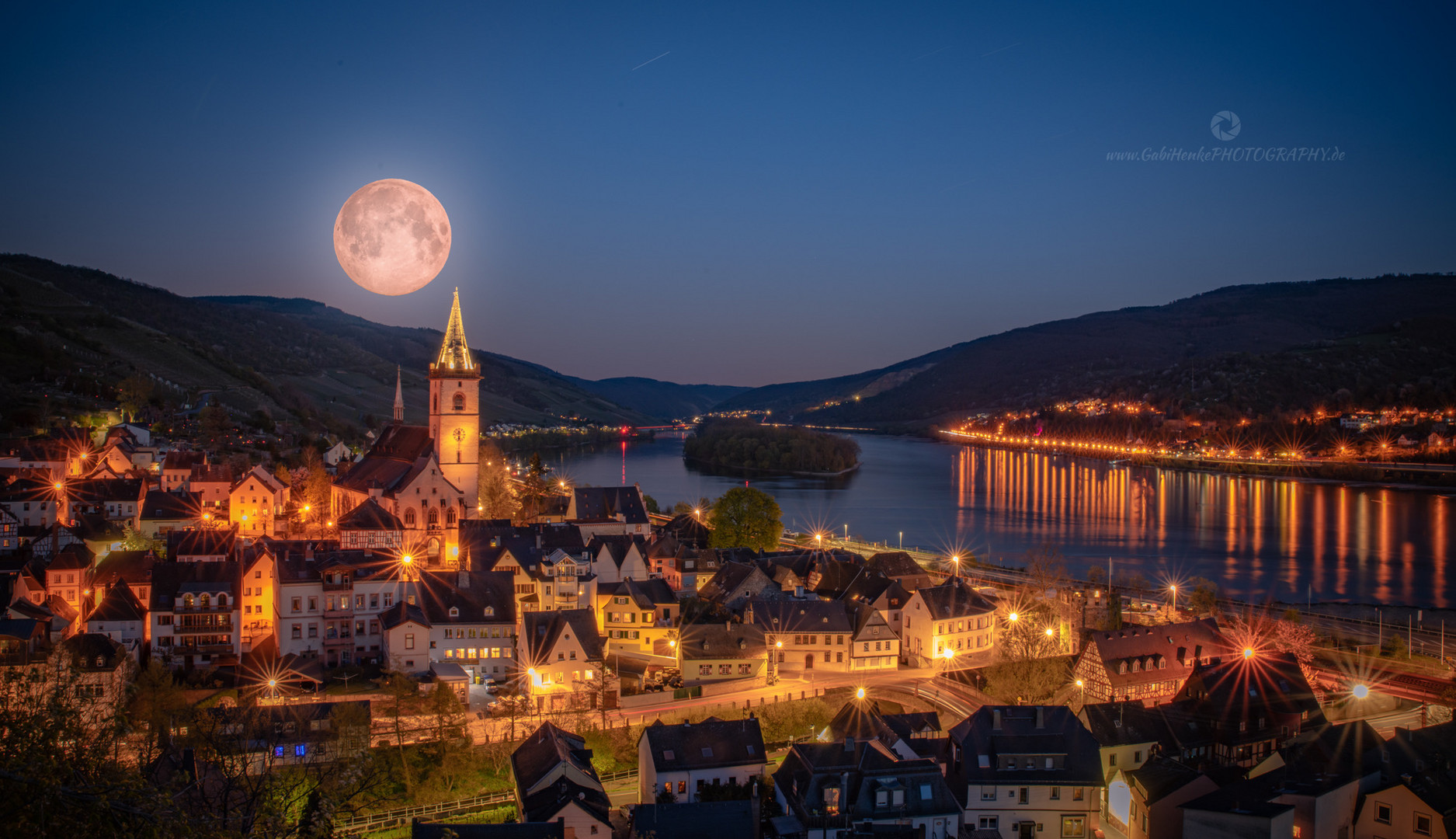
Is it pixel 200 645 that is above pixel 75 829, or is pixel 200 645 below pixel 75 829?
below

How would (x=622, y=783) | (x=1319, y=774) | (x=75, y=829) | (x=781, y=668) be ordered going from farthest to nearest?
1. (x=781, y=668)
2. (x=622, y=783)
3. (x=1319, y=774)
4. (x=75, y=829)

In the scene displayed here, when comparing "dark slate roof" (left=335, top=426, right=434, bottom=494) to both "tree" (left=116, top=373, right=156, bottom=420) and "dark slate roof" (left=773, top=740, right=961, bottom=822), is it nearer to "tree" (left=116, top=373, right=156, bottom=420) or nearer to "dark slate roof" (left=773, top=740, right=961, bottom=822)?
"tree" (left=116, top=373, right=156, bottom=420)

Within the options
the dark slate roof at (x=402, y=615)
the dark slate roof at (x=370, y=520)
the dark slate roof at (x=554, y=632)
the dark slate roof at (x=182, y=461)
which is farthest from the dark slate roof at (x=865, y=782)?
the dark slate roof at (x=182, y=461)

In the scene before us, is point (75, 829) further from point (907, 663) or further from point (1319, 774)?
point (907, 663)

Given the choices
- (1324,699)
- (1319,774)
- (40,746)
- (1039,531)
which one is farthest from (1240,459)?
(40,746)

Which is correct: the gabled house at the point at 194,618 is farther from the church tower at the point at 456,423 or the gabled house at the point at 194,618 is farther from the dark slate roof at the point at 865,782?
the church tower at the point at 456,423

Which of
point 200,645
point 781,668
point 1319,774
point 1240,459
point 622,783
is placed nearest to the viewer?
point 1319,774

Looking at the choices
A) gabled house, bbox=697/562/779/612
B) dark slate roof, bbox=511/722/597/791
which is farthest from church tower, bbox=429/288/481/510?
dark slate roof, bbox=511/722/597/791
